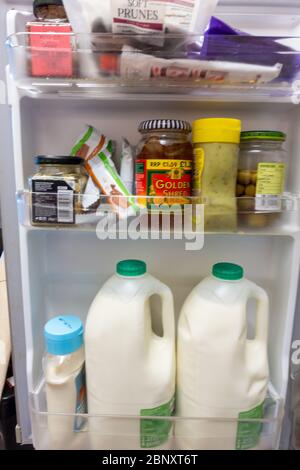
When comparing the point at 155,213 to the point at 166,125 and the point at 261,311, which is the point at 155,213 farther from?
the point at 261,311

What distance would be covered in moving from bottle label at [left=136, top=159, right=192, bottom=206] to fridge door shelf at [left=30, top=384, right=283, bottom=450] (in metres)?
0.43

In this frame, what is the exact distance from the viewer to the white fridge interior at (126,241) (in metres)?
0.62

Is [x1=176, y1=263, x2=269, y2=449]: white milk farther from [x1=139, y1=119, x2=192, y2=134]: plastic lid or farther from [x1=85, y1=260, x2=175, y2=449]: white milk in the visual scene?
[x1=139, y1=119, x2=192, y2=134]: plastic lid

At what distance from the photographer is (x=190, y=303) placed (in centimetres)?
66

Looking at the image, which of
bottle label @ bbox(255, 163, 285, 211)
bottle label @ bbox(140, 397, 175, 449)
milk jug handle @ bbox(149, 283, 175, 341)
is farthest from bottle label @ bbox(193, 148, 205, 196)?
bottle label @ bbox(140, 397, 175, 449)

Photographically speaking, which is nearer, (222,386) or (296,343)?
(222,386)

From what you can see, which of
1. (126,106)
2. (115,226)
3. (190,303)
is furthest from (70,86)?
(190,303)

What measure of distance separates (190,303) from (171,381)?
0.16 metres

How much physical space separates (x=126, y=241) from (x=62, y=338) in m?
0.26

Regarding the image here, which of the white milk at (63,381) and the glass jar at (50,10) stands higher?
the glass jar at (50,10)

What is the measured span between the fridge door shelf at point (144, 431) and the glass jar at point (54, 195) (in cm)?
38

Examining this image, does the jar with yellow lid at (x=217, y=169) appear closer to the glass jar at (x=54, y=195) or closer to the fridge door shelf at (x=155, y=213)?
the fridge door shelf at (x=155, y=213)

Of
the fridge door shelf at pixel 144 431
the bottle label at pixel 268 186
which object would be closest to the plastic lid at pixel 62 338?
the fridge door shelf at pixel 144 431
